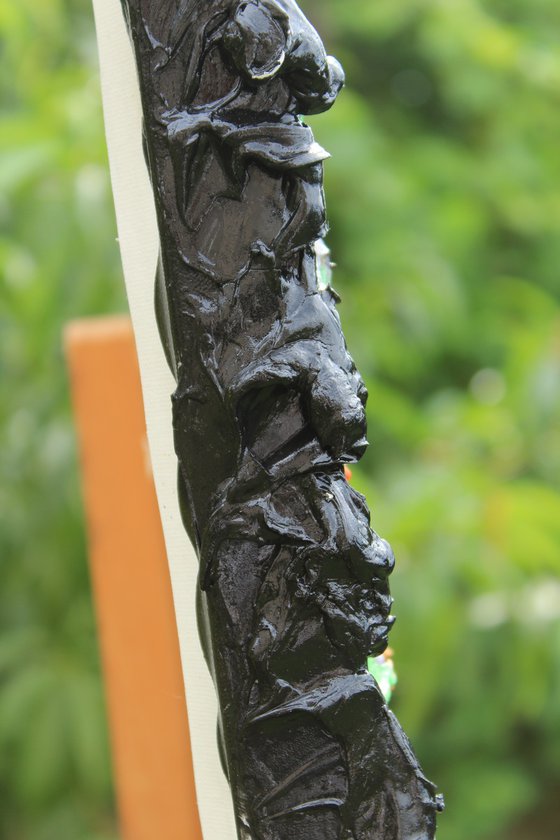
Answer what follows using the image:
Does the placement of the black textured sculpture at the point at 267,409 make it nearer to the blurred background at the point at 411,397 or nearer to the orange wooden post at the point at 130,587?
the orange wooden post at the point at 130,587

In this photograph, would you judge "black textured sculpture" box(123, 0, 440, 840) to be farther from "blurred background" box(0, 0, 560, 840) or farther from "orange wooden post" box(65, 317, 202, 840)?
"blurred background" box(0, 0, 560, 840)

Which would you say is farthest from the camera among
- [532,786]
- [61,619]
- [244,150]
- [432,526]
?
[532,786]

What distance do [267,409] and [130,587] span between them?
1.07 feet

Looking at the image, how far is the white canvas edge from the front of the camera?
313 millimetres

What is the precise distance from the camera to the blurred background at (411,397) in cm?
81

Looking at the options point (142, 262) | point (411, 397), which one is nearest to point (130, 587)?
point (142, 262)

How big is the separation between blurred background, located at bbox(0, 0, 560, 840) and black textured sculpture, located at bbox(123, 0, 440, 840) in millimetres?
483

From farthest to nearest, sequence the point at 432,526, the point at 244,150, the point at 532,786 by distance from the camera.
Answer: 1. the point at 532,786
2. the point at 432,526
3. the point at 244,150

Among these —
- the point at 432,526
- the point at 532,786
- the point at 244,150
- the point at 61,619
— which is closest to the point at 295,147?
the point at 244,150

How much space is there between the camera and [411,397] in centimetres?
113

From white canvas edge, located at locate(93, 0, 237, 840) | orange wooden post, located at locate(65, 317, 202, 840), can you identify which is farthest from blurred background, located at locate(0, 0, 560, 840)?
white canvas edge, located at locate(93, 0, 237, 840)

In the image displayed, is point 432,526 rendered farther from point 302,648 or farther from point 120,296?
point 302,648

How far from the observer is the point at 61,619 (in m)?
0.90

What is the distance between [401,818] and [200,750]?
71mm
